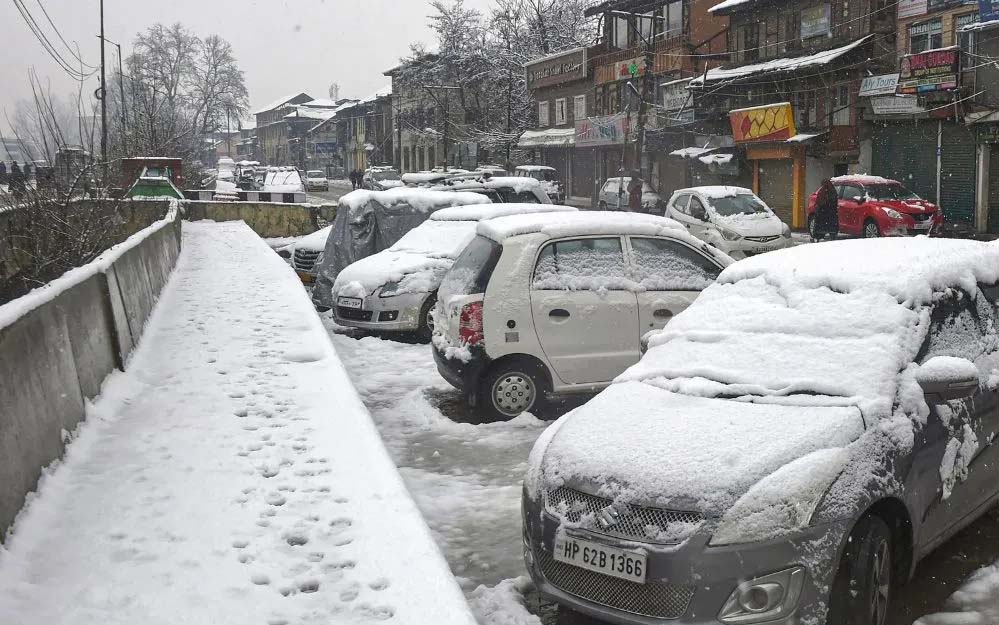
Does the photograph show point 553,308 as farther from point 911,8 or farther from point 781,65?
point 781,65

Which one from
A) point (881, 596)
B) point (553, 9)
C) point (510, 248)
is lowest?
point (881, 596)

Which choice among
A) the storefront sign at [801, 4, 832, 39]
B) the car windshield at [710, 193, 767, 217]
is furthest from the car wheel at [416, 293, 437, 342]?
the storefront sign at [801, 4, 832, 39]

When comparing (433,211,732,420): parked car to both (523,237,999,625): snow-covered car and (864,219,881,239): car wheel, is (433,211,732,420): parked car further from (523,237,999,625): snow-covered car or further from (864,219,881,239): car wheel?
(864,219,881,239): car wheel

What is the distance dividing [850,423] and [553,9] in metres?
61.9

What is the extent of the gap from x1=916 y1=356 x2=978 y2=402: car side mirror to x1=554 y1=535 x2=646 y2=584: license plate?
5.21 ft

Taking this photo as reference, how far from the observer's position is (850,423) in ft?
12.7

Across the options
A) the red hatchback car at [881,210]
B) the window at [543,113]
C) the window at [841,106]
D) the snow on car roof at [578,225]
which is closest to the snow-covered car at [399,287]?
the snow on car roof at [578,225]

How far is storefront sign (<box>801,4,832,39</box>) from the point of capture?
3491 centimetres

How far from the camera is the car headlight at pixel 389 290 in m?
10.8

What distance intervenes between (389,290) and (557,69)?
47830 millimetres

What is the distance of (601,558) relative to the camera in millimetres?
3727

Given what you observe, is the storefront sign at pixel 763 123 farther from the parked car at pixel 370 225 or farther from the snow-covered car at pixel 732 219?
the parked car at pixel 370 225

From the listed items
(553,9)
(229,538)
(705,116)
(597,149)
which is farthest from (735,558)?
(553,9)

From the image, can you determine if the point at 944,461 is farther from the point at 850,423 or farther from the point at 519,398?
the point at 519,398
